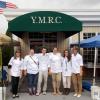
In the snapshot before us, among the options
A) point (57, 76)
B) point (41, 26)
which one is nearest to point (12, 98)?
point (57, 76)

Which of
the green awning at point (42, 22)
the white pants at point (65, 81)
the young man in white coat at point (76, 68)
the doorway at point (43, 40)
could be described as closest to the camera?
the young man in white coat at point (76, 68)

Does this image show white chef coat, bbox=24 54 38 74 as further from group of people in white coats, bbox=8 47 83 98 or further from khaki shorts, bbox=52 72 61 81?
khaki shorts, bbox=52 72 61 81

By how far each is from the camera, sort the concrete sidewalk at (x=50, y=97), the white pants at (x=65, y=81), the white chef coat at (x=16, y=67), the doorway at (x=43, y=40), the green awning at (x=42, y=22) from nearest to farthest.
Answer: the concrete sidewalk at (x=50, y=97) → the white chef coat at (x=16, y=67) → the white pants at (x=65, y=81) → the green awning at (x=42, y=22) → the doorway at (x=43, y=40)

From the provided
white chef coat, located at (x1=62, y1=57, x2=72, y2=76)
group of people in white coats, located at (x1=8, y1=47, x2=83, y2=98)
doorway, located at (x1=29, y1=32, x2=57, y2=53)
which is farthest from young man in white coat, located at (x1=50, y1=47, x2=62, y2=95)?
doorway, located at (x1=29, y1=32, x2=57, y2=53)

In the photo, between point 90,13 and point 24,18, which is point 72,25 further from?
point 90,13

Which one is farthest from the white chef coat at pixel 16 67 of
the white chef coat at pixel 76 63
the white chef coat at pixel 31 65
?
the white chef coat at pixel 76 63

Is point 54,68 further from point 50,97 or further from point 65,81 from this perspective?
point 50,97

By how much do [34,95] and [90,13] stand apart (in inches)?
519

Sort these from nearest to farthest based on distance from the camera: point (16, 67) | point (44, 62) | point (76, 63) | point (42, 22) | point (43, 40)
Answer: point (16, 67) < point (76, 63) < point (44, 62) < point (42, 22) < point (43, 40)

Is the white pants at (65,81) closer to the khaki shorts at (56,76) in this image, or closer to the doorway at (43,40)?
the khaki shorts at (56,76)

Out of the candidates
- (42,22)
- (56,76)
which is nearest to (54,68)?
(56,76)

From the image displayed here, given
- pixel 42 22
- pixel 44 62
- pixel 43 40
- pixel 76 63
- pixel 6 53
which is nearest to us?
pixel 76 63

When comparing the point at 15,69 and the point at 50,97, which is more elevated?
the point at 15,69

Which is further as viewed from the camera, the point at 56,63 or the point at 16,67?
the point at 56,63
